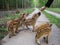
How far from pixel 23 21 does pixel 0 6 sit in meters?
12.0

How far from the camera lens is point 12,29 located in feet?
25.1

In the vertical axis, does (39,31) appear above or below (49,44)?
above

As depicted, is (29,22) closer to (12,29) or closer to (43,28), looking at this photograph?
(12,29)

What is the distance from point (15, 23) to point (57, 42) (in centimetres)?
184

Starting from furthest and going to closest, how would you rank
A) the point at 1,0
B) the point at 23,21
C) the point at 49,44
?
the point at 1,0
the point at 23,21
the point at 49,44

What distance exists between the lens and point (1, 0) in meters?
20.3

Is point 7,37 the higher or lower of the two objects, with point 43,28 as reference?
lower

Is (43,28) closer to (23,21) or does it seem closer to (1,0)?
(23,21)

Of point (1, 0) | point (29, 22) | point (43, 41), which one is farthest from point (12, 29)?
point (1, 0)

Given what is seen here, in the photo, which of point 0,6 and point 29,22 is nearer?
point 29,22

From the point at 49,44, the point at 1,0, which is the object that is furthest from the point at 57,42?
the point at 1,0

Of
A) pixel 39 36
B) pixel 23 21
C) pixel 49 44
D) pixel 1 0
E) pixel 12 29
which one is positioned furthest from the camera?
pixel 1 0

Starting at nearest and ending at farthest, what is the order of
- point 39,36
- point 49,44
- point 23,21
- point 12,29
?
point 39,36, point 49,44, point 12,29, point 23,21

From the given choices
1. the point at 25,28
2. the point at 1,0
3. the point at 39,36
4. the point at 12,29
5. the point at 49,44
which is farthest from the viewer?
the point at 1,0
